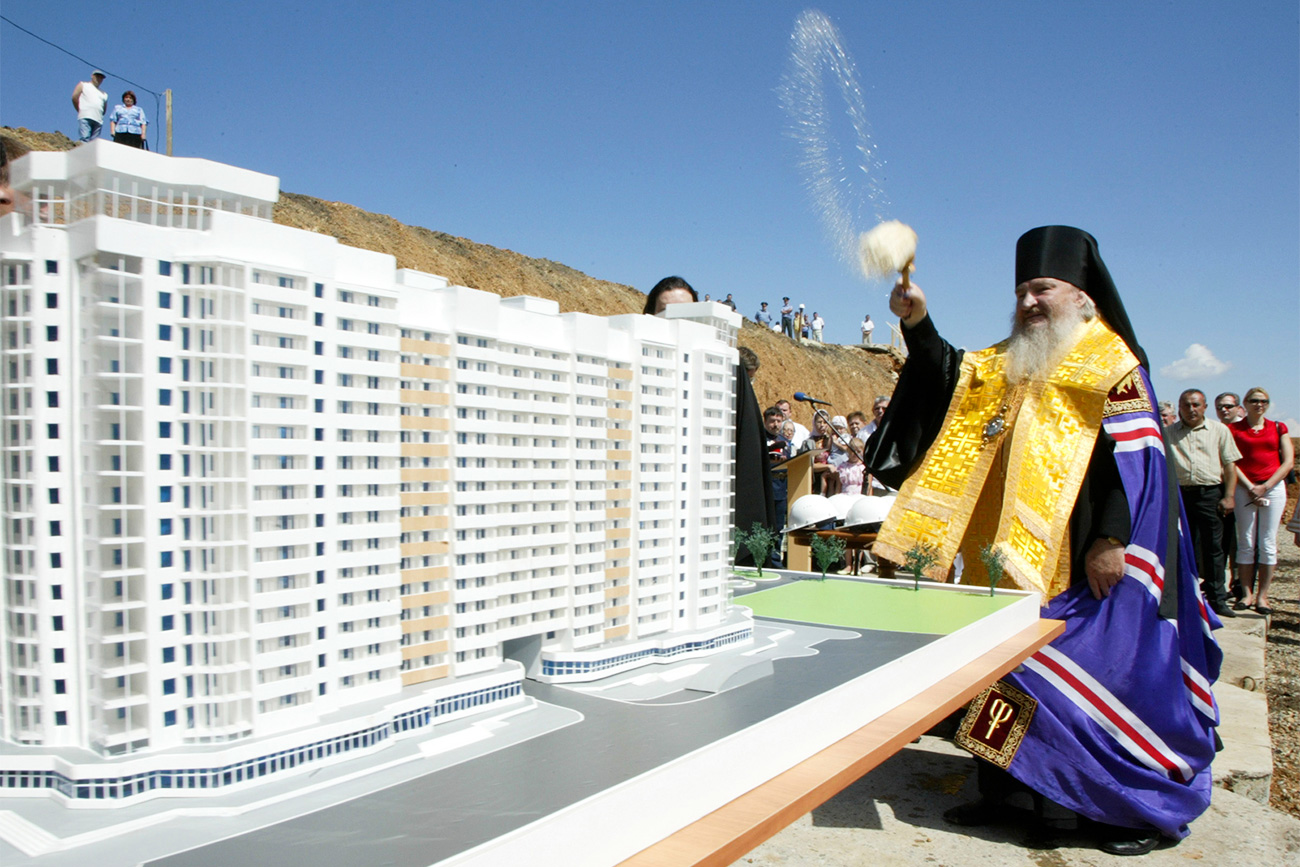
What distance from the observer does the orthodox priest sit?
360 cm

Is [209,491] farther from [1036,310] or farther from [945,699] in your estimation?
[1036,310]

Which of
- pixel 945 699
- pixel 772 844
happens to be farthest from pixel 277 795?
pixel 772 844

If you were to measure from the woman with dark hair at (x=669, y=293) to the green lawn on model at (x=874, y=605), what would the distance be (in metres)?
1.19

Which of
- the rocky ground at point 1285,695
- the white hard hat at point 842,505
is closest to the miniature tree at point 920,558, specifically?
the white hard hat at point 842,505

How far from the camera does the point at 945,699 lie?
2396mm

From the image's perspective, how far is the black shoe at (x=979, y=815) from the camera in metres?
3.92

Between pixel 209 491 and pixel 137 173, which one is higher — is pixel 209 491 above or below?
below

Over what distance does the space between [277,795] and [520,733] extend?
484mm

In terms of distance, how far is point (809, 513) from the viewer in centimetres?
554

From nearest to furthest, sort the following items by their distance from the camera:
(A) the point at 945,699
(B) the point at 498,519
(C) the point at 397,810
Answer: (C) the point at 397,810 < (B) the point at 498,519 < (A) the point at 945,699

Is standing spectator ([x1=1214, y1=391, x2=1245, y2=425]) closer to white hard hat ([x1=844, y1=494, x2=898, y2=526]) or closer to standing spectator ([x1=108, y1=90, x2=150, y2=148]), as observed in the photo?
white hard hat ([x1=844, y1=494, x2=898, y2=526])

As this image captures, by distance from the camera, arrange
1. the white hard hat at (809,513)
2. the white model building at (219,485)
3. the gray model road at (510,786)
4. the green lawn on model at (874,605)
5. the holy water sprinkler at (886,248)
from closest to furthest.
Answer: the gray model road at (510,786), the white model building at (219,485), the green lawn on model at (874,605), the holy water sprinkler at (886,248), the white hard hat at (809,513)

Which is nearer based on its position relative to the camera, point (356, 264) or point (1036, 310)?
point (356, 264)

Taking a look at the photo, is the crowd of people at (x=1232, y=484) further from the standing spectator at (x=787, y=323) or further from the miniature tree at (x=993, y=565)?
the standing spectator at (x=787, y=323)
